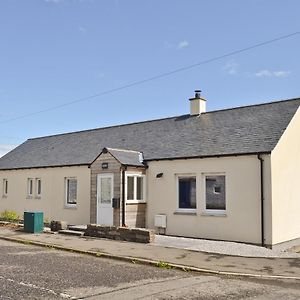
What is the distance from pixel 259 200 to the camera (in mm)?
15281

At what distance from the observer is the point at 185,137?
63.8 ft

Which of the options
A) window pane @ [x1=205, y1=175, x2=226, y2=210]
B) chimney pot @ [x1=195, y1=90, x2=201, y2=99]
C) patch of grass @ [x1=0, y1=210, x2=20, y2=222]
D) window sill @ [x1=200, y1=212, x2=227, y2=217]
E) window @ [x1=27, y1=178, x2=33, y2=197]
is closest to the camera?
window sill @ [x1=200, y1=212, x2=227, y2=217]

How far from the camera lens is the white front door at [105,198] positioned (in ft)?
61.0

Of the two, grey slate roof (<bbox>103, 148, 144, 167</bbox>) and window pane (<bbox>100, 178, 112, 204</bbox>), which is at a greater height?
grey slate roof (<bbox>103, 148, 144, 167</bbox>)

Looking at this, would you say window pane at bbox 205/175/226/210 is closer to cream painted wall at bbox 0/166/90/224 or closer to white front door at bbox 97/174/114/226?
white front door at bbox 97/174/114/226

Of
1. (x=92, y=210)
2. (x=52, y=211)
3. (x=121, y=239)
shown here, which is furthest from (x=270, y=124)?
(x=52, y=211)

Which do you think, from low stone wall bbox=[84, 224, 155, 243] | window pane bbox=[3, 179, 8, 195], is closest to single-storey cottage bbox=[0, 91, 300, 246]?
low stone wall bbox=[84, 224, 155, 243]

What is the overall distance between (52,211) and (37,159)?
4163mm

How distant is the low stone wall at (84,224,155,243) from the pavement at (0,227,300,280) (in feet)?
1.35

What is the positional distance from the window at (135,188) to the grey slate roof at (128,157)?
0.58 metres

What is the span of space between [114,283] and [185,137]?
11243 mm

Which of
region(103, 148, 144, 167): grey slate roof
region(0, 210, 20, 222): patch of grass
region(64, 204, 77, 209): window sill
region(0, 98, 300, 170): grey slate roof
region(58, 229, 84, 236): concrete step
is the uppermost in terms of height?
region(0, 98, 300, 170): grey slate roof

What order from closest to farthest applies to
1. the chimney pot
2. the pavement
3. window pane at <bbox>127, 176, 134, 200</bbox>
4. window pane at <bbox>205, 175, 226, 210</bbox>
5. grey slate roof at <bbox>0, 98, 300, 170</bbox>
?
the pavement → window pane at <bbox>205, 175, 226, 210</bbox> → grey slate roof at <bbox>0, 98, 300, 170</bbox> → window pane at <bbox>127, 176, 134, 200</bbox> → the chimney pot

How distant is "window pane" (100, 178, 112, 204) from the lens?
61.8 feet
